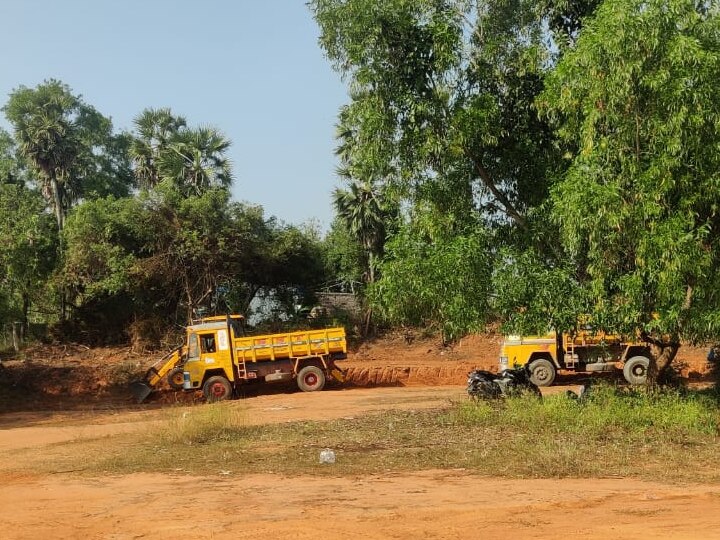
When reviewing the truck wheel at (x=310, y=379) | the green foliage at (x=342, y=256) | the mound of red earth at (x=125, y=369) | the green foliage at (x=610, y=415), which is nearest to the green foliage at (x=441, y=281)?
the green foliage at (x=610, y=415)

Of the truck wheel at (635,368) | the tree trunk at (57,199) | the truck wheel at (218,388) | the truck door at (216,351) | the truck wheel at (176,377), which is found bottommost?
the truck wheel at (635,368)

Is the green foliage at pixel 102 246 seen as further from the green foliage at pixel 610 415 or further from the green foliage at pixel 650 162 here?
the green foliage at pixel 650 162

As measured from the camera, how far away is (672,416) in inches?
445

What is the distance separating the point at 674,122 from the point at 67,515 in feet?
30.5

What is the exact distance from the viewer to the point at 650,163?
412 inches

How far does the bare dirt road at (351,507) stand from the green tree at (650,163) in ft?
11.8

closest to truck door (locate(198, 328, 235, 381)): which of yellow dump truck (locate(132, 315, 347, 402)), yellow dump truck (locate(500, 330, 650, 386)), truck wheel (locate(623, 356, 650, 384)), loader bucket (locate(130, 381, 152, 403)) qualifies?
yellow dump truck (locate(132, 315, 347, 402))

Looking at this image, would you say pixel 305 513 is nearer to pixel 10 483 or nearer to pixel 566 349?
pixel 10 483

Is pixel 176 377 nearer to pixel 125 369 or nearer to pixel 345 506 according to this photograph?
pixel 125 369

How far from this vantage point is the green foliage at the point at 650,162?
33.0 ft

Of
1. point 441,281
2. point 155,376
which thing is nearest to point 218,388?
point 155,376

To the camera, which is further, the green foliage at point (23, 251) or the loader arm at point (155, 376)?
the green foliage at point (23, 251)

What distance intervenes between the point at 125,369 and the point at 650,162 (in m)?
21.2

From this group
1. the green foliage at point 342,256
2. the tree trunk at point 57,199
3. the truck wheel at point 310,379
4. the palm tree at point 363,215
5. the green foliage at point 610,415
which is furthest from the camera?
the tree trunk at point 57,199
